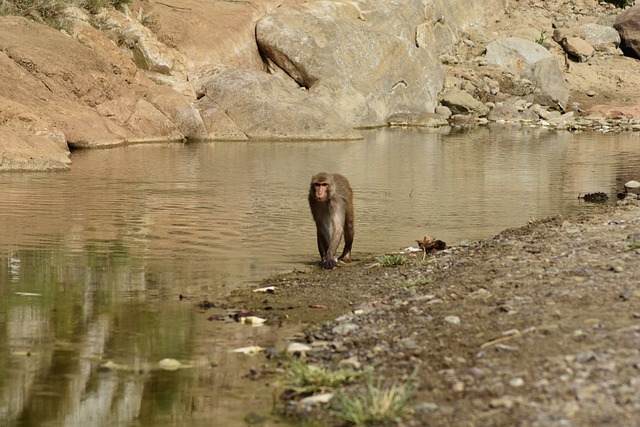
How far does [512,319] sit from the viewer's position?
271 inches

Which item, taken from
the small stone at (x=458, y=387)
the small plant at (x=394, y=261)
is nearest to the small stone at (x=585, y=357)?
the small stone at (x=458, y=387)

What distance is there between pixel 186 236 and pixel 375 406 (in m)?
7.45

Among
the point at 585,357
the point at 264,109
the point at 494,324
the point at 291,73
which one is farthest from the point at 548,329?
the point at 291,73

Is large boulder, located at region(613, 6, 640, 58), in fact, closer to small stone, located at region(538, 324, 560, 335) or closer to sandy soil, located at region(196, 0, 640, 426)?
sandy soil, located at region(196, 0, 640, 426)

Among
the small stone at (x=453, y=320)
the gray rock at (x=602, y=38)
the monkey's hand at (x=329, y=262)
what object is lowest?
the small stone at (x=453, y=320)

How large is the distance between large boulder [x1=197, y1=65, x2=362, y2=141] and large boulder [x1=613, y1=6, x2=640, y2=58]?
22.1 m

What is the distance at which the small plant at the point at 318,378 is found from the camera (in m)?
6.07

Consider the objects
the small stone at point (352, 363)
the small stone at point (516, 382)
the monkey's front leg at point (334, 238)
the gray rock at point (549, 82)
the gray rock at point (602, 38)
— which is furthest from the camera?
the gray rock at point (602, 38)

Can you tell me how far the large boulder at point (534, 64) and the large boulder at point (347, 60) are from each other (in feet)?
19.9

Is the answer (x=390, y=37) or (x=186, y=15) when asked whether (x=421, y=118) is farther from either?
(x=186, y=15)

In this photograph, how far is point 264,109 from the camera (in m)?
27.6

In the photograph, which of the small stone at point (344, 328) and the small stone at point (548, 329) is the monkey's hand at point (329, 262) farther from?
the small stone at point (548, 329)

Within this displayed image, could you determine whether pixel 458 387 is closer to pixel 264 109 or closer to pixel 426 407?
pixel 426 407

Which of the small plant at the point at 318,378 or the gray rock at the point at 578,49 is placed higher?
the gray rock at the point at 578,49
